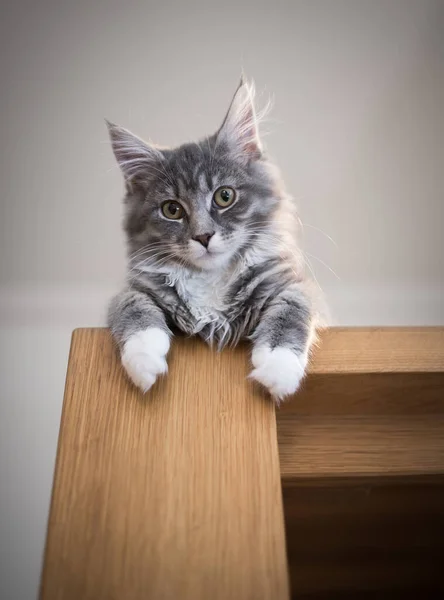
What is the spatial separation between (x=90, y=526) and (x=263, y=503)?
Answer: 0.27 metres

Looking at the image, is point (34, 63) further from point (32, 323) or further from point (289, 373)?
point (289, 373)

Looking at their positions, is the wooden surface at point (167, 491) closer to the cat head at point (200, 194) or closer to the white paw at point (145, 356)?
the white paw at point (145, 356)

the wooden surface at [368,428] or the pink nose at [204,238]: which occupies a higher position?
the pink nose at [204,238]

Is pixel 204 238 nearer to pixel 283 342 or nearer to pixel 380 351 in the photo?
pixel 283 342

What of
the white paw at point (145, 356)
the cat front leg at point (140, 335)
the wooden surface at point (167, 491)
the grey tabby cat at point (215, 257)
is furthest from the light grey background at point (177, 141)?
the wooden surface at point (167, 491)

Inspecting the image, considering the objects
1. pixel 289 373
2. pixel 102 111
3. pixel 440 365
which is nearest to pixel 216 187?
pixel 289 373

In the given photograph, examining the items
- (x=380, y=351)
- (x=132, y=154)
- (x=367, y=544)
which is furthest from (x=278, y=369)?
(x=132, y=154)

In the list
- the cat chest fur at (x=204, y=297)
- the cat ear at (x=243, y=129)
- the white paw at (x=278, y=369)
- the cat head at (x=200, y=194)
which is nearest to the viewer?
the white paw at (x=278, y=369)

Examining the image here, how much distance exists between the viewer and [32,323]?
2.05 metres

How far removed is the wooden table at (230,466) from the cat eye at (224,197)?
381 mm

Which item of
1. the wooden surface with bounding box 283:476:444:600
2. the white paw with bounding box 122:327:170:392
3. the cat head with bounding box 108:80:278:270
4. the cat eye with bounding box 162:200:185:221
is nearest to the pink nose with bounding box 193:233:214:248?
the cat head with bounding box 108:80:278:270

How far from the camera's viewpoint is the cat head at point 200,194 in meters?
1.10

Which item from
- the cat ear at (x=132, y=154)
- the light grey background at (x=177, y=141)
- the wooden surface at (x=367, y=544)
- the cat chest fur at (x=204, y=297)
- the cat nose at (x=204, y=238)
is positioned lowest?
the wooden surface at (x=367, y=544)

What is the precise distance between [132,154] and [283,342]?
669mm
